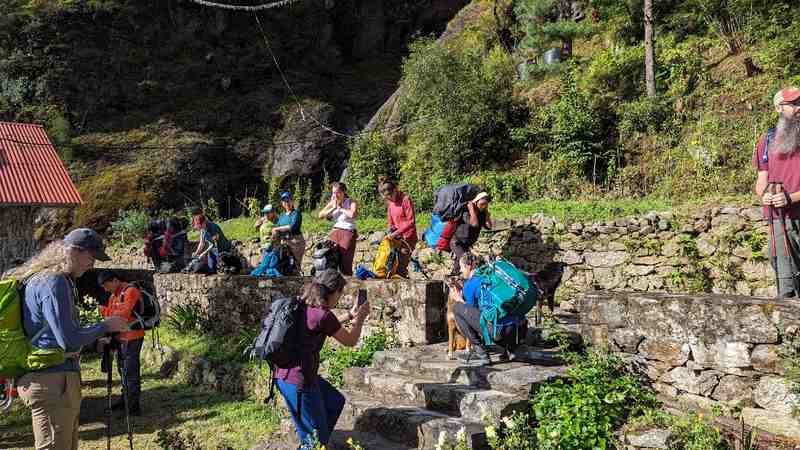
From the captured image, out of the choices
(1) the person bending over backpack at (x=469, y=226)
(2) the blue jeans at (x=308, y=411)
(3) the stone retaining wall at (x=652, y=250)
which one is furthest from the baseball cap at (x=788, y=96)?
(2) the blue jeans at (x=308, y=411)

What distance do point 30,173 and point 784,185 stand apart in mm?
16341

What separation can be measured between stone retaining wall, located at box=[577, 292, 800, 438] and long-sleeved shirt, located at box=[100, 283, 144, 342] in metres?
4.93

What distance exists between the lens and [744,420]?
399cm

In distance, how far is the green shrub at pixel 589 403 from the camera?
4129mm

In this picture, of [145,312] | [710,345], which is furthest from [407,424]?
[145,312]

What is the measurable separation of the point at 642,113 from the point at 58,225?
18775 millimetres

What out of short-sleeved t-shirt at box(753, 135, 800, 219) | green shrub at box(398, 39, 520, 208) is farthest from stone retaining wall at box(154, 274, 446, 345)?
green shrub at box(398, 39, 520, 208)

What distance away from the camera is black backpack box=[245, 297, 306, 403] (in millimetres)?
4074

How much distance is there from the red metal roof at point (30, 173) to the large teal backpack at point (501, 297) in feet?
43.3

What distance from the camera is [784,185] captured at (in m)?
4.29

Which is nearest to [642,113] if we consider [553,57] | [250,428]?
[553,57]

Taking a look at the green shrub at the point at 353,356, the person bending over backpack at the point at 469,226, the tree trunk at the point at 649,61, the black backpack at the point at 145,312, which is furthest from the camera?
the tree trunk at the point at 649,61

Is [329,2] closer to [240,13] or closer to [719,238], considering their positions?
[240,13]

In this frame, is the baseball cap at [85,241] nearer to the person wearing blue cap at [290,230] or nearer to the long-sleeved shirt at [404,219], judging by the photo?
the long-sleeved shirt at [404,219]
